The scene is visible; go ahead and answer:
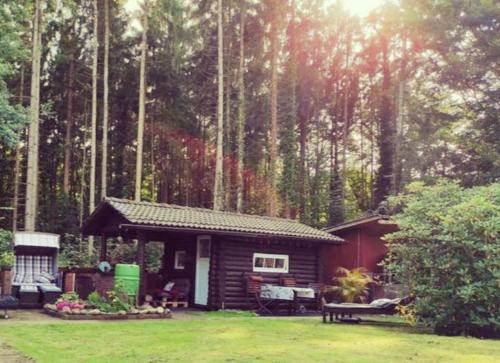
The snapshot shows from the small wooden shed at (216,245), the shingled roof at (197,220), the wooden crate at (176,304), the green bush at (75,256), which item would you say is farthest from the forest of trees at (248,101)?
the wooden crate at (176,304)

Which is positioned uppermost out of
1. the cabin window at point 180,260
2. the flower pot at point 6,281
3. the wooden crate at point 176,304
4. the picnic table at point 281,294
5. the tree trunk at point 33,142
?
the tree trunk at point 33,142

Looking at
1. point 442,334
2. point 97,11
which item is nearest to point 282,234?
point 442,334

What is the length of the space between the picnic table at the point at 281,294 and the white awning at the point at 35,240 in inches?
228

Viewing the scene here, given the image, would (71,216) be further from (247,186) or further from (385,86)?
(385,86)

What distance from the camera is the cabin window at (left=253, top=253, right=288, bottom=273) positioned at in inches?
620

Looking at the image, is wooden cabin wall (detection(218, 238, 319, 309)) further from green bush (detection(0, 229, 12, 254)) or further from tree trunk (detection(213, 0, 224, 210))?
tree trunk (detection(213, 0, 224, 210))

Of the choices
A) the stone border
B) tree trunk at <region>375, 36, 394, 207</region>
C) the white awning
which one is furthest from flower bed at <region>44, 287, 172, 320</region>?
tree trunk at <region>375, 36, 394, 207</region>

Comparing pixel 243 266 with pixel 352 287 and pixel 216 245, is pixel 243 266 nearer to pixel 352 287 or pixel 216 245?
pixel 216 245

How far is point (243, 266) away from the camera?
50.5 ft

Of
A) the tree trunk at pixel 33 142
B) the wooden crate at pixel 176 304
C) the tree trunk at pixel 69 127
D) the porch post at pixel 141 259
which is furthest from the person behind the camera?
the tree trunk at pixel 69 127

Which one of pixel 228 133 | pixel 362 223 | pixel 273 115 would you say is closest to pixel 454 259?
pixel 362 223

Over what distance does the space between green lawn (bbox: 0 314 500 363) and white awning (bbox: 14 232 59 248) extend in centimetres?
472

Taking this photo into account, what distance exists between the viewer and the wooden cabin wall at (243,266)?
14914 millimetres

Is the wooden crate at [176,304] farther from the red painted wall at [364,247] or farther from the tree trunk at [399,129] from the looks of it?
the tree trunk at [399,129]
